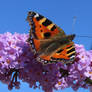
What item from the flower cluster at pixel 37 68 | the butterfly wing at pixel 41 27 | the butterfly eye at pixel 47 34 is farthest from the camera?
the butterfly eye at pixel 47 34

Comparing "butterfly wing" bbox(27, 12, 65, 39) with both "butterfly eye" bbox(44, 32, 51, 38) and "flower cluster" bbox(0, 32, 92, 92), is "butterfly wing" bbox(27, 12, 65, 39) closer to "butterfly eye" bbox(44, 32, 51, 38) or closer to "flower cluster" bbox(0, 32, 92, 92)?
"butterfly eye" bbox(44, 32, 51, 38)

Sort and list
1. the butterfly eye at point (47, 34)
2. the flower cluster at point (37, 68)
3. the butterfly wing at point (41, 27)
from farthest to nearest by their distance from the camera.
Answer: the butterfly eye at point (47, 34), the butterfly wing at point (41, 27), the flower cluster at point (37, 68)

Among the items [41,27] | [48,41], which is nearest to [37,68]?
[48,41]

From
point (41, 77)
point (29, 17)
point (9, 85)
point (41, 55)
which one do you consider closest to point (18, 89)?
point (9, 85)

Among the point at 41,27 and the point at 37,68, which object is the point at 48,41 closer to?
the point at 41,27

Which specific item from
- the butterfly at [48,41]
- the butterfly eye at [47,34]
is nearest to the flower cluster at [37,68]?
the butterfly at [48,41]

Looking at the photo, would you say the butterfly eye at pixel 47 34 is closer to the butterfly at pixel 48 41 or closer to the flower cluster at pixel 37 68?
the butterfly at pixel 48 41
